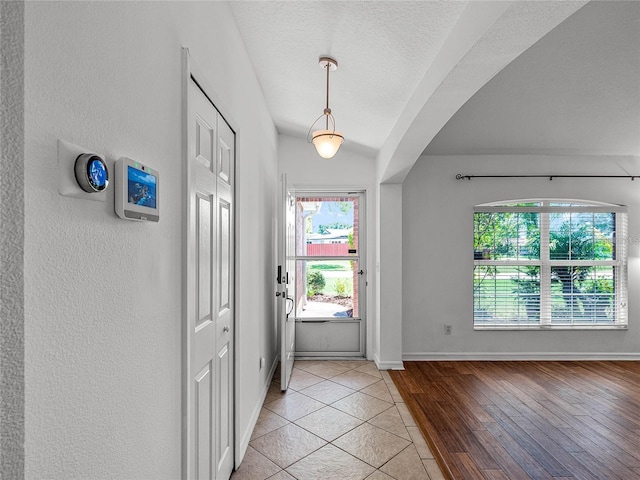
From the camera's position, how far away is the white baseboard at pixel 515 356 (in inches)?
174

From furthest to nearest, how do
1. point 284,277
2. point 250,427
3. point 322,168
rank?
point 322,168 < point 284,277 < point 250,427

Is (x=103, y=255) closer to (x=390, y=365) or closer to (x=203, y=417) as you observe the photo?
(x=203, y=417)

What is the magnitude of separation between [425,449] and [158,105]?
8.32 ft

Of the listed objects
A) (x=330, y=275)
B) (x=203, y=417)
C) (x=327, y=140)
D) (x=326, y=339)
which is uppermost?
(x=327, y=140)

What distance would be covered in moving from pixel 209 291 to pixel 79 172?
106 cm

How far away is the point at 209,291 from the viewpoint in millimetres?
1733

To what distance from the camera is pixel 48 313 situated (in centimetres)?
70

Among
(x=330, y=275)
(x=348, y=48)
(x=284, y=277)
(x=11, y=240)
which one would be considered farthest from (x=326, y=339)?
(x=11, y=240)

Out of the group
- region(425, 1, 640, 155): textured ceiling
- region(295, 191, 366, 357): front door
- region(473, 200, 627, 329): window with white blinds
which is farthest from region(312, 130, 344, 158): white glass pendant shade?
region(473, 200, 627, 329): window with white blinds

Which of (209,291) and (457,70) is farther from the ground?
(457,70)

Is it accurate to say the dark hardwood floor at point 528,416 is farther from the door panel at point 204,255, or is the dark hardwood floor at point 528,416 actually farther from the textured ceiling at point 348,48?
the textured ceiling at point 348,48

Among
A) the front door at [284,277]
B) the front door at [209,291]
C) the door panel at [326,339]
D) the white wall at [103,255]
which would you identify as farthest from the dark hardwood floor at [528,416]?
the white wall at [103,255]

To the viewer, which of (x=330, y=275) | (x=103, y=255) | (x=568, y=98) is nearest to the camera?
(x=103, y=255)

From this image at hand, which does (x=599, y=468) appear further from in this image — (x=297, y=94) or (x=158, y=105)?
(x=297, y=94)
